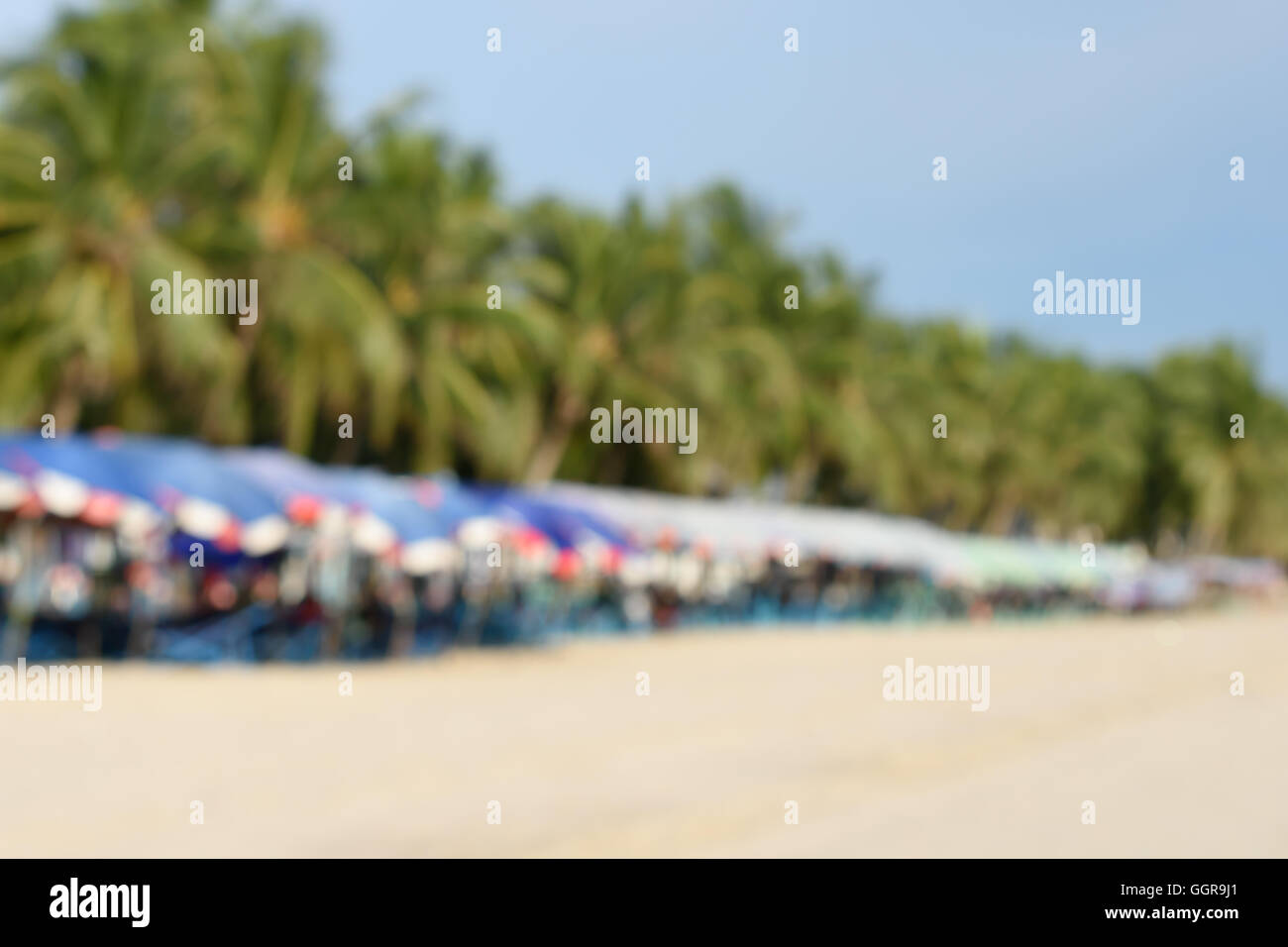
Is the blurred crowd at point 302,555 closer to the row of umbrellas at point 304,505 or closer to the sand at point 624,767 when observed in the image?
the row of umbrellas at point 304,505

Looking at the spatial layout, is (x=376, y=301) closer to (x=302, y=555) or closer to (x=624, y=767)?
(x=302, y=555)

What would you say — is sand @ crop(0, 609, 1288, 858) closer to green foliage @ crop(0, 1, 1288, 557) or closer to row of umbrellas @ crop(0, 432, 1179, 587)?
row of umbrellas @ crop(0, 432, 1179, 587)

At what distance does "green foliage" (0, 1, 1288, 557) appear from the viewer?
28.1m

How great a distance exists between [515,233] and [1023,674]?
1999cm

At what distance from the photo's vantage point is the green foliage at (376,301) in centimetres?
2808

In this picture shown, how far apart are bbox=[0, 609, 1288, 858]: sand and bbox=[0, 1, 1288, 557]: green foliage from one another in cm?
1058

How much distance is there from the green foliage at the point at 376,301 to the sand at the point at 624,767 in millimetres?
10579

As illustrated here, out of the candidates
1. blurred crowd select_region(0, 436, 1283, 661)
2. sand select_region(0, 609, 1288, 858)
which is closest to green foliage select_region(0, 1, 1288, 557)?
blurred crowd select_region(0, 436, 1283, 661)

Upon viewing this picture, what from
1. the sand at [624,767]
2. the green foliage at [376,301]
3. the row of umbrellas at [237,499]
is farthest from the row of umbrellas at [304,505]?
the green foliage at [376,301]

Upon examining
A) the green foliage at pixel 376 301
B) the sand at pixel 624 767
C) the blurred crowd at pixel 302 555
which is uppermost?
the green foliage at pixel 376 301

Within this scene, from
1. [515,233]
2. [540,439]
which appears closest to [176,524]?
[515,233]

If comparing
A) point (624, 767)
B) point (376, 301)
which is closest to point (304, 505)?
point (624, 767)

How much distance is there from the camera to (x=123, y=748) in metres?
11.7

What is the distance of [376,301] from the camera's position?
33.4 m
